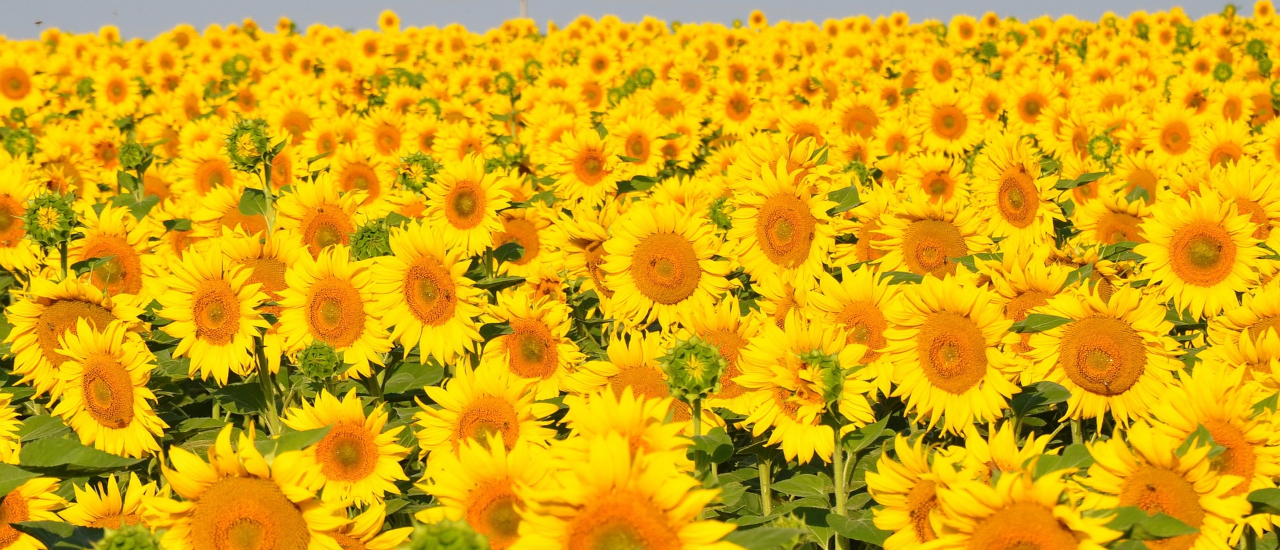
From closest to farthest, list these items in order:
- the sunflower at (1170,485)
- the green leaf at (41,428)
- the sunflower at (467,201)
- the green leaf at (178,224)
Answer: the sunflower at (1170,485) < the green leaf at (41,428) < the sunflower at (467,201) < the green leaf at (178,224)

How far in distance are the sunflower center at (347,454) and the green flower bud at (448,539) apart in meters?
2.10

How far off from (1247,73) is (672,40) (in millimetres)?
8873

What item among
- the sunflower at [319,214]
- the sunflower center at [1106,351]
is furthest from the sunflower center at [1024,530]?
the sunflower at [319,214]

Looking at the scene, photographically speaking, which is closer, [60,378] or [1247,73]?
[60,378]

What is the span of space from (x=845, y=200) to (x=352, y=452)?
2.56 metres

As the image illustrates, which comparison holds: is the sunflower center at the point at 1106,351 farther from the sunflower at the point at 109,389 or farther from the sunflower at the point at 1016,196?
the sunflower at the point at 109,389

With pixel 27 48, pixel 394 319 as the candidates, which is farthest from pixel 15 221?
pixel 27 48

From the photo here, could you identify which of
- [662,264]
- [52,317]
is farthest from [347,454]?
[662,264]

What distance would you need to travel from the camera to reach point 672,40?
57.2ft

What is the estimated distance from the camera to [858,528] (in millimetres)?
3295

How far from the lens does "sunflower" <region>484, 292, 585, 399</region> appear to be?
4715mm

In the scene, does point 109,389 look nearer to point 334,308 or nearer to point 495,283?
point 334,308

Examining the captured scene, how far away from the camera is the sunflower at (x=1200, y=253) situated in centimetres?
439

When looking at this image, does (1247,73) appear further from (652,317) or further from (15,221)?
(15,221)
